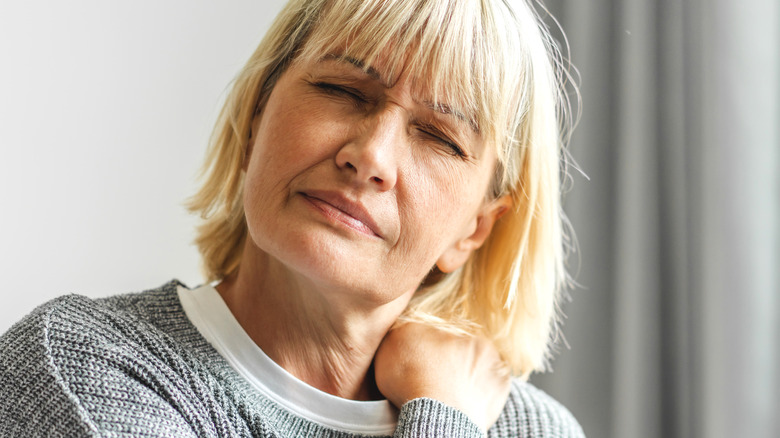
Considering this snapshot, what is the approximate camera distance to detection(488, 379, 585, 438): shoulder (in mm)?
1318

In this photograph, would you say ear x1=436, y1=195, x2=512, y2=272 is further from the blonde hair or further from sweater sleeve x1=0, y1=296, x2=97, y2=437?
sweater sleeve x1=0, y1=296, x2=97, y2=437

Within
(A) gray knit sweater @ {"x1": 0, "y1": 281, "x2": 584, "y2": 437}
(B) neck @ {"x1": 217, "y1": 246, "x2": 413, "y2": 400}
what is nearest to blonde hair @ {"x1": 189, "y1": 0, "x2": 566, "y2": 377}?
(B) neck @ {"x1": 217, "y1": 246, "x2": 413, "y2": 400}

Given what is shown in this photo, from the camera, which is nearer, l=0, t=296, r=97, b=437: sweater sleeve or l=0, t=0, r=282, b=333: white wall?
l=0, t=296, r=97, b=437: sweater sleeve

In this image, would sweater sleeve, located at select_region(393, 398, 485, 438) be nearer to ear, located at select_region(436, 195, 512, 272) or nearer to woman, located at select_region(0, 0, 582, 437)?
woman, located at select_region(0, 0, 582, 437)

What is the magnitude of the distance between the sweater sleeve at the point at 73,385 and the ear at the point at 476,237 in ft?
1.77

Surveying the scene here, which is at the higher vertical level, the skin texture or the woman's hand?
the skin texture

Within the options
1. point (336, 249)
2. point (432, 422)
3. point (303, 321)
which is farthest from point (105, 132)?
point (432, 422)

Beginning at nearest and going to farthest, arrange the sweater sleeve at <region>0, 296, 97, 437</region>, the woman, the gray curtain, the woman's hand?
the sweater sleeve at <region>0, 296, 97, 437</region> < the woman < the woman's hand < the gray curtain

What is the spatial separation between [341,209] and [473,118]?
0.85 feet

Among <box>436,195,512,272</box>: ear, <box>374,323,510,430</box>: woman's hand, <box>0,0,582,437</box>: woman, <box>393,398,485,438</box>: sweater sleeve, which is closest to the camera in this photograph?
<box>0,0,582,437</box>: woman

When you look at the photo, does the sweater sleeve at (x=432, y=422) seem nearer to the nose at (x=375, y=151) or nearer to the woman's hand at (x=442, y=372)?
the woman's hand at (x=442, y=372)

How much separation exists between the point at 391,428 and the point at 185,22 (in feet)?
3.65

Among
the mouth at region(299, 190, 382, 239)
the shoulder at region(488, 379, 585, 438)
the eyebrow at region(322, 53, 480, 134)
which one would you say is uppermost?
the eyebrow at region(322, 53, 480, 134)

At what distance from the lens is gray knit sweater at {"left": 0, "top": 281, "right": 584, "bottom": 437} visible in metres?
0.89
